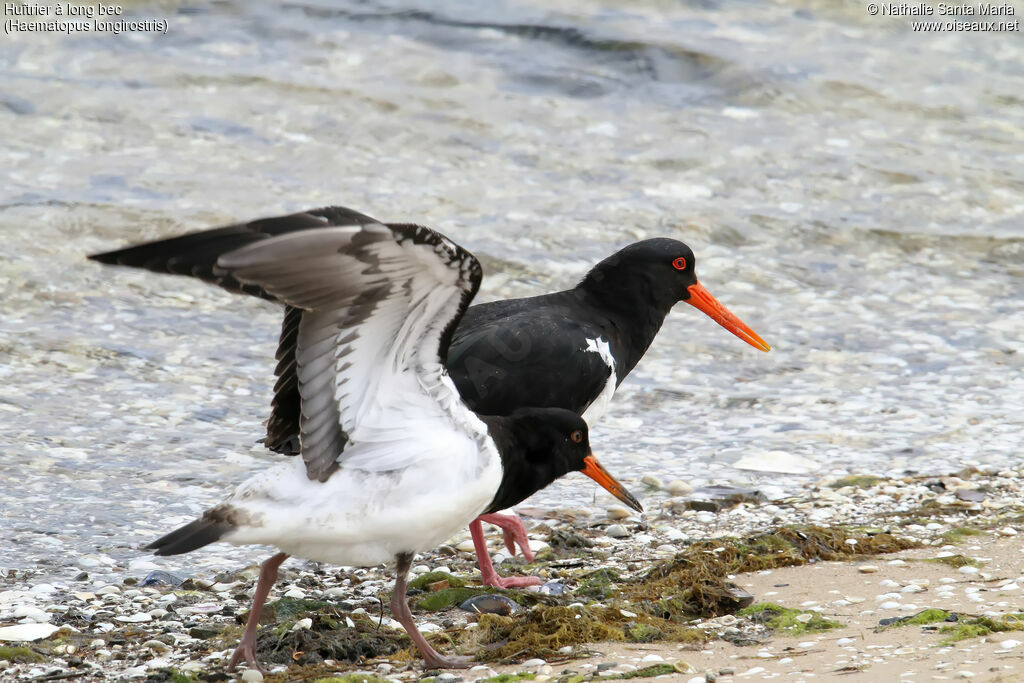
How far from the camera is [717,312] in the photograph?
19.2 ft

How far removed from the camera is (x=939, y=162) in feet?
35.0

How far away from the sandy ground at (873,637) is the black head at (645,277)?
1448mm

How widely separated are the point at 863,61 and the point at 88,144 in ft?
24.7

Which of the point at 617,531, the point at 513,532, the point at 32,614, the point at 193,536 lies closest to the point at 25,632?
the point at 32,614

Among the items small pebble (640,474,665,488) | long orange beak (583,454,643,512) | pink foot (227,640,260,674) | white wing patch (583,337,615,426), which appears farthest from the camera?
small pebble (640,474,665,488)

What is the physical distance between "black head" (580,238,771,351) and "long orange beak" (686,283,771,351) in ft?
0.19

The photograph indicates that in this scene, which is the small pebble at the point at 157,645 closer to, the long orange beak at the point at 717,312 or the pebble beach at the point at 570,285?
the pebble beach at the point at 570,285

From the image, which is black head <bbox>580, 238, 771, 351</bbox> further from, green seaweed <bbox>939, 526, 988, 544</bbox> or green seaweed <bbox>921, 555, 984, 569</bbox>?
green seaweed <bbox>921, 555, 984, 569</bbox>

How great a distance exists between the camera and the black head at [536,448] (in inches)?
164

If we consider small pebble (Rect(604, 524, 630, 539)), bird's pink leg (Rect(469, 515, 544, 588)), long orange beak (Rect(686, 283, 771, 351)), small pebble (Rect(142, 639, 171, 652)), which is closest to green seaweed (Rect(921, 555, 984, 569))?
small pebble (Rect(604, 524, 630, 539))

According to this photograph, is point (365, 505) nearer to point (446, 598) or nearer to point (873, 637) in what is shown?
point (446, 598)

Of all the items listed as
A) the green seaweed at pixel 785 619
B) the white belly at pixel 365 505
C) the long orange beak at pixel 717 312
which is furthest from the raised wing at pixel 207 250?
the long orange beak at pixel 717 312

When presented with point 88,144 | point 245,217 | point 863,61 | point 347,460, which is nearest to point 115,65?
point 88,144

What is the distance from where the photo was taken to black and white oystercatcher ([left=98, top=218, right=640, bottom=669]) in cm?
346
